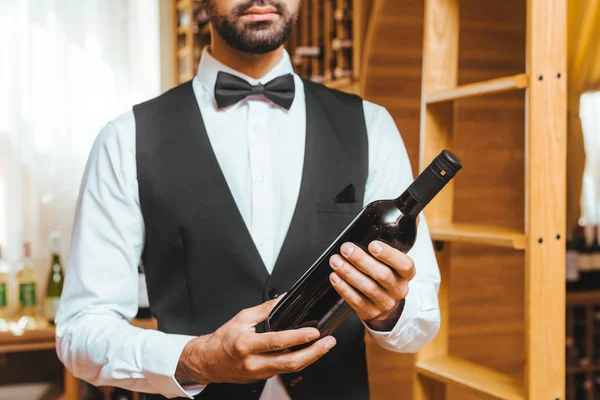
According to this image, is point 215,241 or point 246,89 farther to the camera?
point 246,89

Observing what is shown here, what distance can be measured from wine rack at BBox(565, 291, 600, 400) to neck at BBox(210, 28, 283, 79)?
2661mm

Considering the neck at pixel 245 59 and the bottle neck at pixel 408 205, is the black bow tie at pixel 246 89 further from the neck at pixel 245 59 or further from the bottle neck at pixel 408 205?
the bottle neck at pixel 408 205

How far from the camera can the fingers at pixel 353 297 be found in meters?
0.99

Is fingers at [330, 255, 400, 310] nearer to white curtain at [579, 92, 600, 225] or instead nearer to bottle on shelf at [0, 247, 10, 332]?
bottle on shelf at [0, 247, 10, 332]

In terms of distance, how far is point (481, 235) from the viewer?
1.66 metres

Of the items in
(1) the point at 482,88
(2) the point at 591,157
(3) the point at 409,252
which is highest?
(1) the point at 482,88

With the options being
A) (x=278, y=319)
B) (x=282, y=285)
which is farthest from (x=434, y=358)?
(x=278, y=319)

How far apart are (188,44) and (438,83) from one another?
284 centimetres

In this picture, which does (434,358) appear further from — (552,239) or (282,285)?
(282,285)

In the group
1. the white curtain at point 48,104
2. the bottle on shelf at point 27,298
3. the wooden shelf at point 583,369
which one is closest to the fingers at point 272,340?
the bottle on shelf at point 27,298

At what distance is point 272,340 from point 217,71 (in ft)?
2.44

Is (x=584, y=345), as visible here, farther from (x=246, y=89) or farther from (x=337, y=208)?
(x=246, y=89)

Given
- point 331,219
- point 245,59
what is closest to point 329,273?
point 331,219

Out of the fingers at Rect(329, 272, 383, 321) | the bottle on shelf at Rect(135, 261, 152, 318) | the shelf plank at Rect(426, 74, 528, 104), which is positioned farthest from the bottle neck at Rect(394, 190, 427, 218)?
the bottle on shelf at Rect(135, 261, 152, 318)
